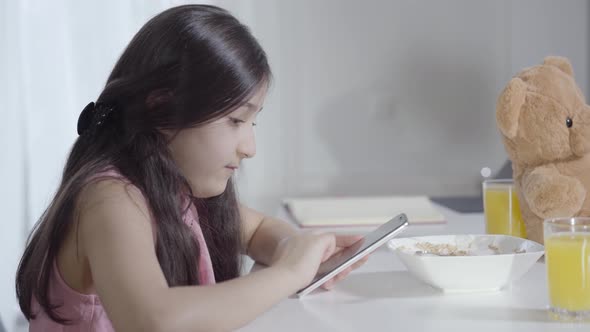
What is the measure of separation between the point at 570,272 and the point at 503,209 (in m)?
0.42

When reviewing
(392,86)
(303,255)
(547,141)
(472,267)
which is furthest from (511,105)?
(392,86)

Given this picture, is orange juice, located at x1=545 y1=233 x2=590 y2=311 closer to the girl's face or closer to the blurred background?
the girl's face

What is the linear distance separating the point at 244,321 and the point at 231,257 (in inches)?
17.0

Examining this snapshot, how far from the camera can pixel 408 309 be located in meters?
0.92

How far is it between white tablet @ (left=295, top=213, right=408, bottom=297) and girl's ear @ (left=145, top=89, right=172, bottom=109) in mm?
307

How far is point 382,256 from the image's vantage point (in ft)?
4.14

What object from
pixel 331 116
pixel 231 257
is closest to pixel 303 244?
pixel 231 257

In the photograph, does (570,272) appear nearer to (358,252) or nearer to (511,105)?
(358,252)

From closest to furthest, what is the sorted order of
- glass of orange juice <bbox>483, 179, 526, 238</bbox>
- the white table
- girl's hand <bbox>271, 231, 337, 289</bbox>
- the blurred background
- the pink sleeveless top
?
the white table
girl's hand <bbox>271, 231, 337, 289</bbox>
the pink sleeveless top
glass of orange juice <bbox>483, 179, 526, 238</bbox>
the blurred background

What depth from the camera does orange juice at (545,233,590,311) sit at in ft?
2.77

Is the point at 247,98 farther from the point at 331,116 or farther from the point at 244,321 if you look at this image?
the point at 331,116

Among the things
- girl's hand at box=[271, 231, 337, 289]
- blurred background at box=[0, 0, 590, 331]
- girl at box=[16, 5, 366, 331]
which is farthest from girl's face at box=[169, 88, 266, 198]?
blurred background at box=[0, 0, 590, 331]

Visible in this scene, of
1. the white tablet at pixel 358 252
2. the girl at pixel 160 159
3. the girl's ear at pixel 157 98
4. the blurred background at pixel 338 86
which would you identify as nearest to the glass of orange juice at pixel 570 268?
the white tablet at pixel 358 252

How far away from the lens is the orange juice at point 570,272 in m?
0.84
